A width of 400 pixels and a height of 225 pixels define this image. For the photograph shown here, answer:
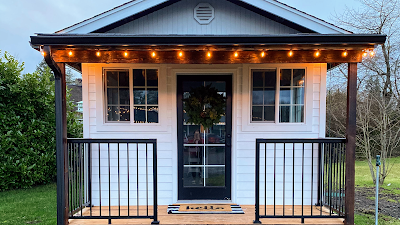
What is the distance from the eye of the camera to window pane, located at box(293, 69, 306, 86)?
3.47 m

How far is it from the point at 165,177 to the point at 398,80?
22.8 ft

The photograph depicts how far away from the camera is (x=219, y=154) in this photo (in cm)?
357

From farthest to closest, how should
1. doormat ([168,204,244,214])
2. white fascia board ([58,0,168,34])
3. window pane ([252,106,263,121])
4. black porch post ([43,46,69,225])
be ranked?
1. window pane ([252,106,263,121])
2. white fascia board ([58,0,168,34])
3. doormat ([168,204,244,214])
4. black porch post ([43,46,69,225])

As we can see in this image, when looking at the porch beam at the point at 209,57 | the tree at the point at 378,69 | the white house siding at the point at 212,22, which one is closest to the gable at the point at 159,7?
the white house siding at the point at 212,22

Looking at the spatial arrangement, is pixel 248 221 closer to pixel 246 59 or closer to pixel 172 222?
pixel 172 222

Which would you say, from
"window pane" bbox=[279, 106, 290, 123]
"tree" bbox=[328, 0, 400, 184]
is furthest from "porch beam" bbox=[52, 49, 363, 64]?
"tree" bbox=[328, 0, 400, 184]

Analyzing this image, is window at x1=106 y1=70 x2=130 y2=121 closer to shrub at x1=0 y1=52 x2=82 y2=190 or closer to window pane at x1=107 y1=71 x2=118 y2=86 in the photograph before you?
window pane at x1=107 y1=71 x2=118 y2=86

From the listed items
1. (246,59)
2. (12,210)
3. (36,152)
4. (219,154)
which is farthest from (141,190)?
(36,152)

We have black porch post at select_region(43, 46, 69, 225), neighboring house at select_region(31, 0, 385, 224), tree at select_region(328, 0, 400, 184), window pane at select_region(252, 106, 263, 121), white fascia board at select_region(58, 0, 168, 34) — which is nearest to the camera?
black porch post at select_region(43, 46, 69, 225)

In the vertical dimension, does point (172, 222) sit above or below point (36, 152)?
below

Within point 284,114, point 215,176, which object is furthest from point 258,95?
point 215,176

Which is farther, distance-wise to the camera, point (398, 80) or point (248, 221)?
point (398, 80)

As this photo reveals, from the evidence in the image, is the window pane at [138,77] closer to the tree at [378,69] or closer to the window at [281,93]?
the window at [281,93]

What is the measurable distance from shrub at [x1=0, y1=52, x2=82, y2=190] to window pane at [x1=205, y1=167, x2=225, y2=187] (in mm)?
3875
